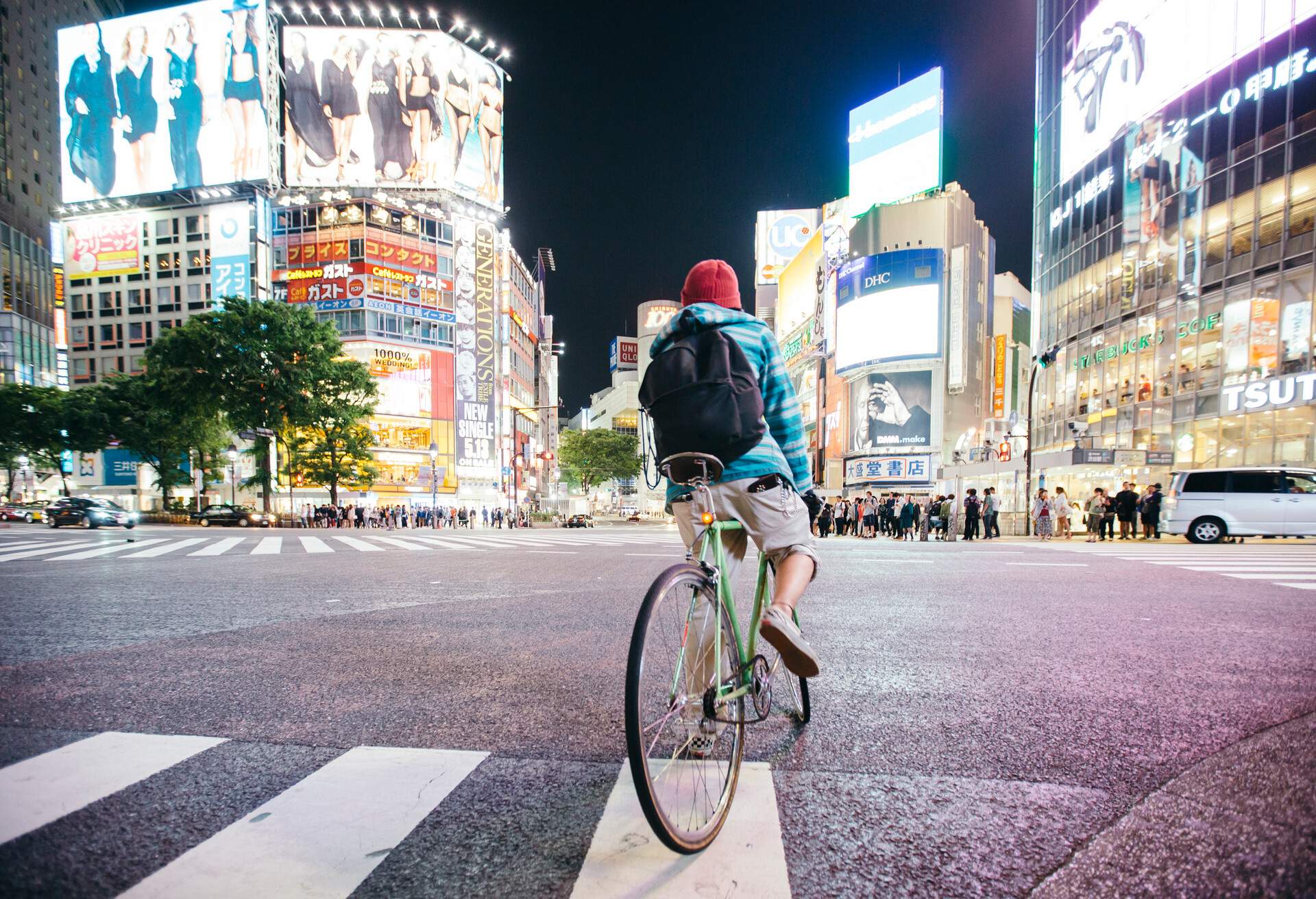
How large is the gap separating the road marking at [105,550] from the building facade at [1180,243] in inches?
1166

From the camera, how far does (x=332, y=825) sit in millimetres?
1831

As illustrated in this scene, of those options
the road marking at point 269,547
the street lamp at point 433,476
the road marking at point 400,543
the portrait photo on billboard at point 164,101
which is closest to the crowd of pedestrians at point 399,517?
the street lamp at point 433,476

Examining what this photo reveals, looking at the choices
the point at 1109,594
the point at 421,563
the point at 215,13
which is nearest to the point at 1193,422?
the point at 1109,594

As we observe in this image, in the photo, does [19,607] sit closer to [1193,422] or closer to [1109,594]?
[1109,594]

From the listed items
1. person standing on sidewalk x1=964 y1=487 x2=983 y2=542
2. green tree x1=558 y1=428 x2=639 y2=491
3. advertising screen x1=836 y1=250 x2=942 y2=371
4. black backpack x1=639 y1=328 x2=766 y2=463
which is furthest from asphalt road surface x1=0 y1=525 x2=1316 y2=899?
green tree x1=558 y1=428 x2=639 y2=491

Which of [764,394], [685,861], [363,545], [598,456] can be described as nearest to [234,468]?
[363,545]

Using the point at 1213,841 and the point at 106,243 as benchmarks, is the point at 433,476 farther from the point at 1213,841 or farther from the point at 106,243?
the point at 1213,841

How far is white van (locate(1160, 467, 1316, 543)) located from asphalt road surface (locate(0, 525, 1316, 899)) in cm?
1289

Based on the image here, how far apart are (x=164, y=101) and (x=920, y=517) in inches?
2790

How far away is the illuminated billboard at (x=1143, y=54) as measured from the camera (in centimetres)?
2645

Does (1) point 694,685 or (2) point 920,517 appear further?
(2) point 920,517

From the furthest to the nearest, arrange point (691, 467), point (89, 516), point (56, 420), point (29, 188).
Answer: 1. point (29, 188)
2. point (56, 420)
3. point (89, 516)
4. point (691, 467)

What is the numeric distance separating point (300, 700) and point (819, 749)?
93.0 inches

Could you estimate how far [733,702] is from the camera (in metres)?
2.07
